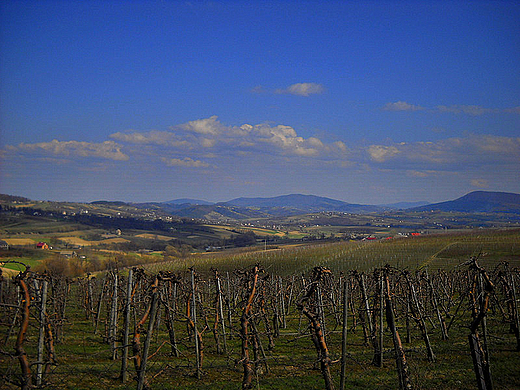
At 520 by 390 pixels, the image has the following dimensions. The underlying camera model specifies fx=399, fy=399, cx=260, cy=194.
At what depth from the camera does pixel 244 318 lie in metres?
9.61

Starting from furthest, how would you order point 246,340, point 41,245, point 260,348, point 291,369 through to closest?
point 41,245 < point 291,369 < point 260,348 < point 246,340

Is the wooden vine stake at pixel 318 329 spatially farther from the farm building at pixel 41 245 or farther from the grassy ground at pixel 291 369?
the farm building at pixel 41 245

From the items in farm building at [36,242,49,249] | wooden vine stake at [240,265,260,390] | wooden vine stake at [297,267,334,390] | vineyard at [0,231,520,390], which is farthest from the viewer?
farm building at [36,242,49,249]

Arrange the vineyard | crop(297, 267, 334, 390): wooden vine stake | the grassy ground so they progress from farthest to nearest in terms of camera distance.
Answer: the grassy ground < the vineyard < crop(297, 267, 334, 390): wooden vine stake

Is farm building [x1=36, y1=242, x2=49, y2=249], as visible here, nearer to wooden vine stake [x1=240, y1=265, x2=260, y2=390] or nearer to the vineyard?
the vineyard

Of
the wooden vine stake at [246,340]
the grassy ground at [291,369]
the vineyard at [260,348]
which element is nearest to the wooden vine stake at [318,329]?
the vineyard at [260,348]

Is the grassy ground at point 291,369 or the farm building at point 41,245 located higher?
the grassy ground at point 291,369

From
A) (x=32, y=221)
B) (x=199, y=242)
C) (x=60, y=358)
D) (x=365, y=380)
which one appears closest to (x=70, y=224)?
(x=32, y=221)

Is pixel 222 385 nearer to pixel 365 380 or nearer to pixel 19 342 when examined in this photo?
pixel 365 380

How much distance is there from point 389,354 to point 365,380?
3.19 m

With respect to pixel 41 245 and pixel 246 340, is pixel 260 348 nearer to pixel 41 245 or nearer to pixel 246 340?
pixel 246 340

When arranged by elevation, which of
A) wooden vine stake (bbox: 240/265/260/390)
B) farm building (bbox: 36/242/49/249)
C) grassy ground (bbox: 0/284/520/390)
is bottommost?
farm building (bbox: 36/242/49/249)

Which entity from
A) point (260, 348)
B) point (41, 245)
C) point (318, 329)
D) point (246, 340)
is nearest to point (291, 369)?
point (260, 348)

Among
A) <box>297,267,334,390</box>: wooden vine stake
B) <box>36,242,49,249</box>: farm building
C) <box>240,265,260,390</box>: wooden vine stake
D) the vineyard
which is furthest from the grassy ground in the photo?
<box>36,242,49,249</box>: farm building
